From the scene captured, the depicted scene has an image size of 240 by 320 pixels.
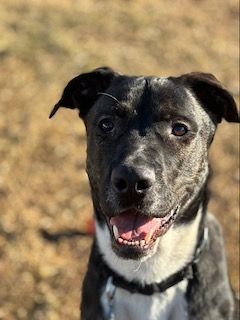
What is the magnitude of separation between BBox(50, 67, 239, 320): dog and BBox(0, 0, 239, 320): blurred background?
1838 mm

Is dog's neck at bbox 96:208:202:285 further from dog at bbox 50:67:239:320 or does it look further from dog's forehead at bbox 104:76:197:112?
dog's forehead at bbox 104:76:197:112

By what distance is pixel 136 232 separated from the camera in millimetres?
3652

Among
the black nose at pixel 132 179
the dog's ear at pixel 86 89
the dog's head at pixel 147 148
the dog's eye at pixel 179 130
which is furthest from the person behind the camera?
the dog's ear at pixel 86 89

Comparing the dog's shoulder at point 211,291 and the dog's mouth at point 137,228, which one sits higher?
the dog's mouth at point 137,228

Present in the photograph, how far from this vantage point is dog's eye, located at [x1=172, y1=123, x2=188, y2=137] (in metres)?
3.84

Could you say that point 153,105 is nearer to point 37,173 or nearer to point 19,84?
point 37,173

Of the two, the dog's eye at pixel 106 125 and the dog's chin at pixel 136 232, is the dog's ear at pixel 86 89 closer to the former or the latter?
the dog's eye at pixel 106 125

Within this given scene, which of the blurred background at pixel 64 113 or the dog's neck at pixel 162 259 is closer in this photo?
the dog's neck at pixel 162 259

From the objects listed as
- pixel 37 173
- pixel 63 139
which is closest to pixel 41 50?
pixel 63 139

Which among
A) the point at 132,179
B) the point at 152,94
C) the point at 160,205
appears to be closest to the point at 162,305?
the point at 160,205

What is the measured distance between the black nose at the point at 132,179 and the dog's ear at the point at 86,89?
1.01 m

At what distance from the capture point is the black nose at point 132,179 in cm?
334

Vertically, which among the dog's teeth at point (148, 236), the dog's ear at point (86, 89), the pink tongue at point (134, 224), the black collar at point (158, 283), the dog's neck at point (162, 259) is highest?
the dog's ear at point (86, 89)

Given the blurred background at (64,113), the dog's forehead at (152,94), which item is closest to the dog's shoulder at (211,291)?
the dog's forehead at (152,94)
